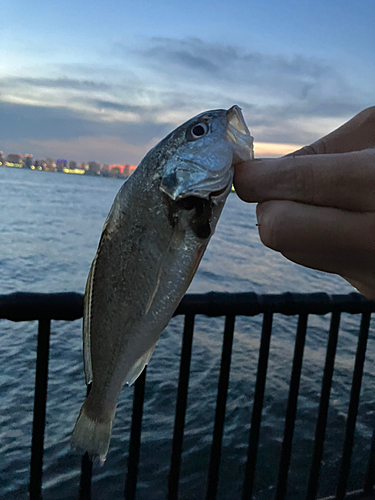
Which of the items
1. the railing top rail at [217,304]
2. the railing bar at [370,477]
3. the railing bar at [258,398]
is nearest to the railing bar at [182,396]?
the railing top rail at [217,304]

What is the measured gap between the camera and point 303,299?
2773 millimetres

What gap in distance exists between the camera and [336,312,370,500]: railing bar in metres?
3.07

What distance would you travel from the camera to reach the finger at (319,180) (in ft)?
3.35

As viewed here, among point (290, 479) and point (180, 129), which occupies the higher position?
point (180, 129)

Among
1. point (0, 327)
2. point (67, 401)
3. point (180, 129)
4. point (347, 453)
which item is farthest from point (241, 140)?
point (0, 327)

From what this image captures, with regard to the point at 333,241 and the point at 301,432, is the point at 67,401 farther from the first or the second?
the point at 333,241

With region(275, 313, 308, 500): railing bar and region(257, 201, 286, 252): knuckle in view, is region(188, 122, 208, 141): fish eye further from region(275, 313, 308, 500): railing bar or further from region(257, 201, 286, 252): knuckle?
region(275, 313, 308, 500): railing bar

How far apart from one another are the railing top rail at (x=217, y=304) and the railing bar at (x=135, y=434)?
1.75ft

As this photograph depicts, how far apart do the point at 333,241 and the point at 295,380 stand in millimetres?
2089

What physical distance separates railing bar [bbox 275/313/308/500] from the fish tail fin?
1626 mm

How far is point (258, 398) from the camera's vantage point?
9.40 ft

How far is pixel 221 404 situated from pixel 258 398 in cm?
27

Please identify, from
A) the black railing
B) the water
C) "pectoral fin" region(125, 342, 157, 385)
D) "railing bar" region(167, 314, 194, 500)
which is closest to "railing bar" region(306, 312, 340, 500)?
the black railing

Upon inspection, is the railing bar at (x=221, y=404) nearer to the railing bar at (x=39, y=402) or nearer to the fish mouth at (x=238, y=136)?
the railing bar at (x=39, y=402)
